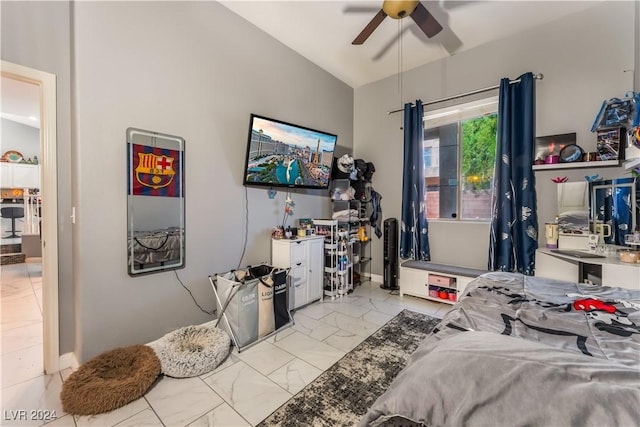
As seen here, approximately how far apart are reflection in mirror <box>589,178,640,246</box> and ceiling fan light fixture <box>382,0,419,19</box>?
7.92 feet

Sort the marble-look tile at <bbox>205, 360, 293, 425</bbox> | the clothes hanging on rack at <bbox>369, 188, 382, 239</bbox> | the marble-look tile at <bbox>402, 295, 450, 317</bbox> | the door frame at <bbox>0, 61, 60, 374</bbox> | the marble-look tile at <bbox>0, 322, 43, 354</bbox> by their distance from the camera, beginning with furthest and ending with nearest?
1. the clothes hanging on rack at <bbox>369, 188, 382, 239</bbox>
2. the marble-look tile at <bbox>402, 295, 450, 317</bbox>
3. the marble-look tile at <bbox>0, 322, 43, 354</bbox>
4. the door frame at <bbox>0, 61, 60, 374</bbox>
5. the marble-look tile at <bbox>205, 360, 293, 425</bbox>

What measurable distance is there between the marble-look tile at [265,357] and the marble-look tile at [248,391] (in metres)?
0.06

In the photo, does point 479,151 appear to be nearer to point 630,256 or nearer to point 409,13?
point 630,256

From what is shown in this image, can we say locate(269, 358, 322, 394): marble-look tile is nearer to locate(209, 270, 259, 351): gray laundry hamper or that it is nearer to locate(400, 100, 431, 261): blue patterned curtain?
locate(209, 270, 259, 351): gray laundry hamper

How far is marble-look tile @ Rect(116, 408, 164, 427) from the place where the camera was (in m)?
1.46

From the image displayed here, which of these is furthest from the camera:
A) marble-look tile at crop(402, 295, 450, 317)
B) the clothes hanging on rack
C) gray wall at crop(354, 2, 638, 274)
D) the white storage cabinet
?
the clothes hanging on rack

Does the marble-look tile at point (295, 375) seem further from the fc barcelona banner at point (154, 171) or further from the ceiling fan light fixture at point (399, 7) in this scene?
the ceiling fan light fixture at point (399, 7)

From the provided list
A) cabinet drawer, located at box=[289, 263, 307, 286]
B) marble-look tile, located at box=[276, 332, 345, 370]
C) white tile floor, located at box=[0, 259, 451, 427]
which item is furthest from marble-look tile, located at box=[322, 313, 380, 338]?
cabinet drawer, located at box=[289, 263, 307, 286]

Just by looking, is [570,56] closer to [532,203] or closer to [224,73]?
[532,203]

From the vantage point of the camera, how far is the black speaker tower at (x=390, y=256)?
147 inches

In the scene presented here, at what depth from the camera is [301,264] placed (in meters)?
3.04

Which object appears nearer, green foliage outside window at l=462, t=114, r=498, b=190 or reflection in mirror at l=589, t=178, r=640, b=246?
reflection in mirror at l=589, t=178, r=640, b=246

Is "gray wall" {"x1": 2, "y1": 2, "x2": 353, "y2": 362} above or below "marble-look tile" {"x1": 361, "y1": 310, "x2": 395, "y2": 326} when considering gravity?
above

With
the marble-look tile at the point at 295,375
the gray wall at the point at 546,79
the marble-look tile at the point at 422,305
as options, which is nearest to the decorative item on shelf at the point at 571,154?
the gray wall at the point at 546,79
